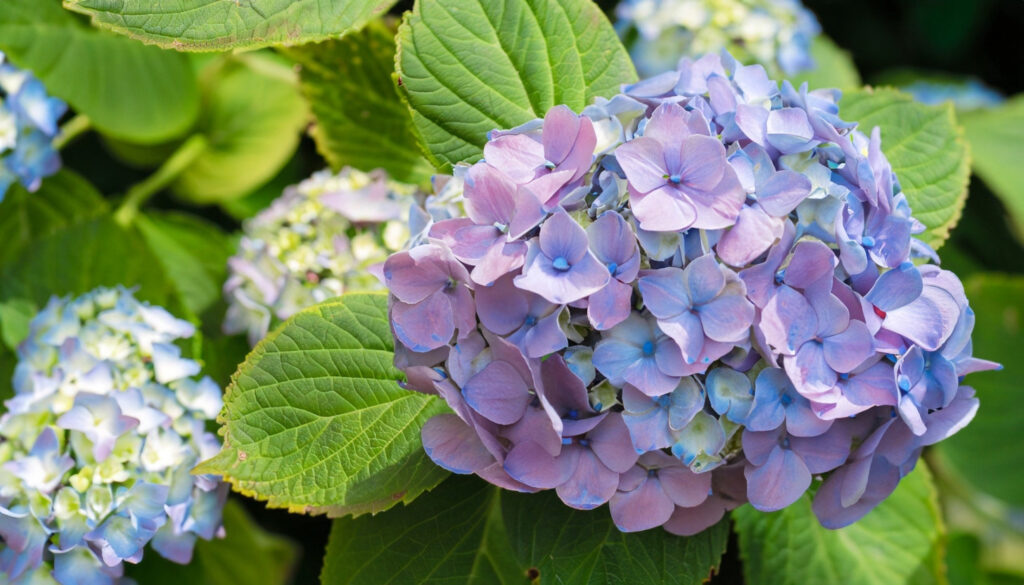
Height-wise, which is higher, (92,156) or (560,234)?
(560,234)

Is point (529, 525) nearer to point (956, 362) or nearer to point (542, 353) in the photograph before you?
point (542, 353)

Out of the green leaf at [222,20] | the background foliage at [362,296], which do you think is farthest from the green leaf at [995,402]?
the green leaf at [222,20]

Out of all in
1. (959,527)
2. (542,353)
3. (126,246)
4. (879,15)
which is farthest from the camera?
(879,15)

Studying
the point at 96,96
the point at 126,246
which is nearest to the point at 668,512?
the point at 126,246

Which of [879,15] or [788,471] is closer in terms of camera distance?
[788,471]

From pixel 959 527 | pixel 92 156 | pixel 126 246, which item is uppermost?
pixel 126 246

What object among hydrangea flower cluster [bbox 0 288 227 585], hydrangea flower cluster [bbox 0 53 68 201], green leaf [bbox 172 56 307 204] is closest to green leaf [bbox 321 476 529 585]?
hydrangea flower cluster [bbox 0 288 227 585]
